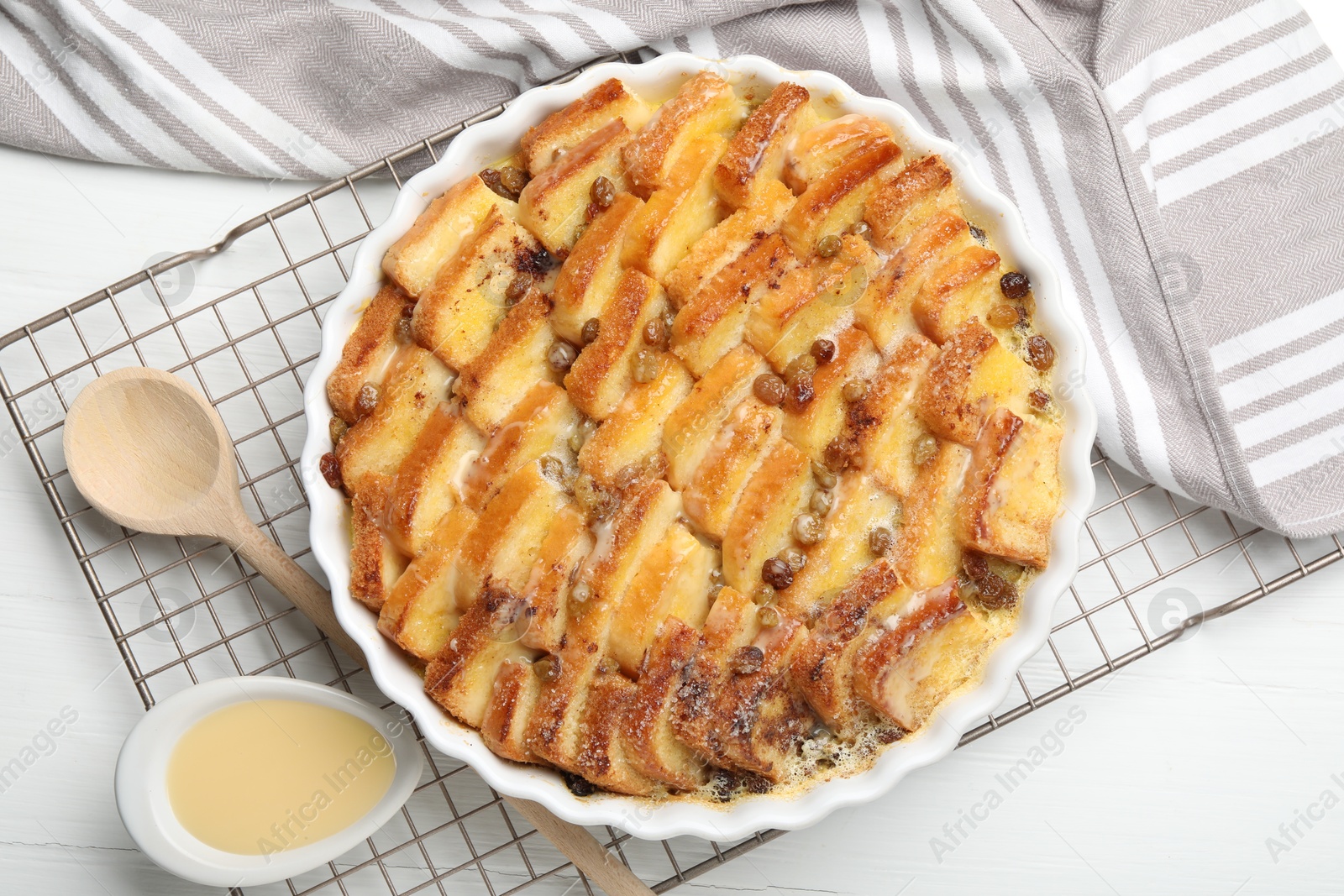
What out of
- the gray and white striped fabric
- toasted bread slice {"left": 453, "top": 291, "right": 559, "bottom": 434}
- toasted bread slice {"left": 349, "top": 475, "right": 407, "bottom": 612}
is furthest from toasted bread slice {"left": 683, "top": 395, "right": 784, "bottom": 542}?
the gray and white striped fabric

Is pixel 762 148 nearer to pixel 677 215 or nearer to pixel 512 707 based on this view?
pixel 677 215

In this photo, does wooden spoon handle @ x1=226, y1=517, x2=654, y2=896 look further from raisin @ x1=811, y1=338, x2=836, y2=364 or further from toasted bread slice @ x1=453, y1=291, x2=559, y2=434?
raisin @ x1=811, y1=338, x2=836, y2=364

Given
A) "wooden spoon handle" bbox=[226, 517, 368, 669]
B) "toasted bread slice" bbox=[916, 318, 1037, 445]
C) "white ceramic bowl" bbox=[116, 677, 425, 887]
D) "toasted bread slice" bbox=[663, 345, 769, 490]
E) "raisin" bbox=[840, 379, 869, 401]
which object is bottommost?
"white ceramic bowl" bbox=[116, 677, 425, 887]

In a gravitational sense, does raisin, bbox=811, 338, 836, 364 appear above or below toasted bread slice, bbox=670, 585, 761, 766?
above

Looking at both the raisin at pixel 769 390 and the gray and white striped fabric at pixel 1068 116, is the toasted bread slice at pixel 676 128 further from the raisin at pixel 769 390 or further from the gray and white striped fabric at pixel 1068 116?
the raisin at pixel 769 390

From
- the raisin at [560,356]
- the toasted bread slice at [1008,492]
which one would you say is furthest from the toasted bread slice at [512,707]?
the toasted bread slice at [1008,492]

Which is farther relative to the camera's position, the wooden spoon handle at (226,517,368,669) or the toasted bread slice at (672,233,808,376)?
the wooden spoon handle at (226,517,368,669)

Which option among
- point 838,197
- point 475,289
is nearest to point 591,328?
point 475,289
